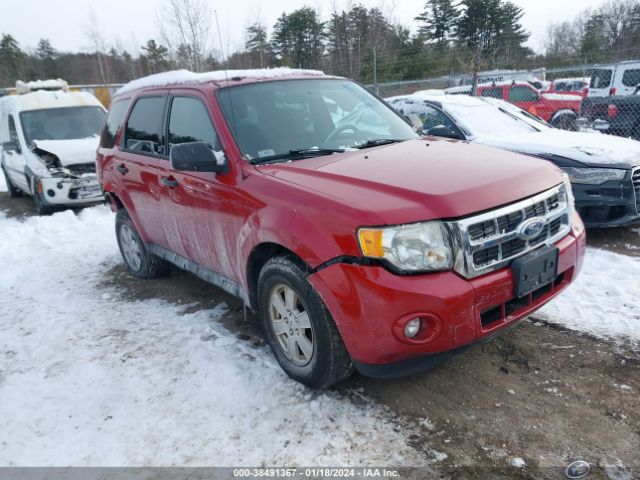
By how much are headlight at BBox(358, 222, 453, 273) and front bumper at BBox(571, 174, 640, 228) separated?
3493 mm

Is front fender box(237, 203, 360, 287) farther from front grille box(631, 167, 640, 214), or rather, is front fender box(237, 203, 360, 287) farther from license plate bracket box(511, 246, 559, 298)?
front grille box(631, 167, 640, 214)

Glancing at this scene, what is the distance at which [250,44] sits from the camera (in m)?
26.5

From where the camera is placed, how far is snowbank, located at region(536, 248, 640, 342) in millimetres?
3505

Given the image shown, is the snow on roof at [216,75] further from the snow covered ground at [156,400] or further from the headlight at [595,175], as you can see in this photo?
the headlight at [595,175]

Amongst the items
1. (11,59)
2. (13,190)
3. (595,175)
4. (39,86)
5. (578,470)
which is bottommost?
(578,470)

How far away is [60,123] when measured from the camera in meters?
9.51

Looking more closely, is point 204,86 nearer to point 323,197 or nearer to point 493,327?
point 323,197

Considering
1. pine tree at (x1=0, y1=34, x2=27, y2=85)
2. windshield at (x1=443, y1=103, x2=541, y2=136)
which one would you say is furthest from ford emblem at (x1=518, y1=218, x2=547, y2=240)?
pine tree at (x1=0, y1=34, x2=27, y2=85)

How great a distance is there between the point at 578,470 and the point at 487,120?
5.19 m

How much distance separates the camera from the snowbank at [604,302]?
3.50m

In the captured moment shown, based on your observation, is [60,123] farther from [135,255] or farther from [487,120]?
[487,120]

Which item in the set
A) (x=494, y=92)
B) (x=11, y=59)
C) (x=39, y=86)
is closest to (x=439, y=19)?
(x=494, y=92)

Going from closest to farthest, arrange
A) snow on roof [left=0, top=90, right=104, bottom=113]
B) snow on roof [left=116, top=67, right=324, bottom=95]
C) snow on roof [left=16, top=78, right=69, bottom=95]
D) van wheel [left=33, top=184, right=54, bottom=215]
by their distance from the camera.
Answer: snow on roof [left=116, top=67, right=324, bottom=95] → van wheel [left=33, top=184, right=54, bottom=215] → snow on roof [left=0, top=90, right=104, bottom=113] → snow on roof [left=16, top=78, right=69, bottom=95]

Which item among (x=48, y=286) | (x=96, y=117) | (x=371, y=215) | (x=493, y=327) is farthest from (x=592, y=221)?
(x=96, y=117)
